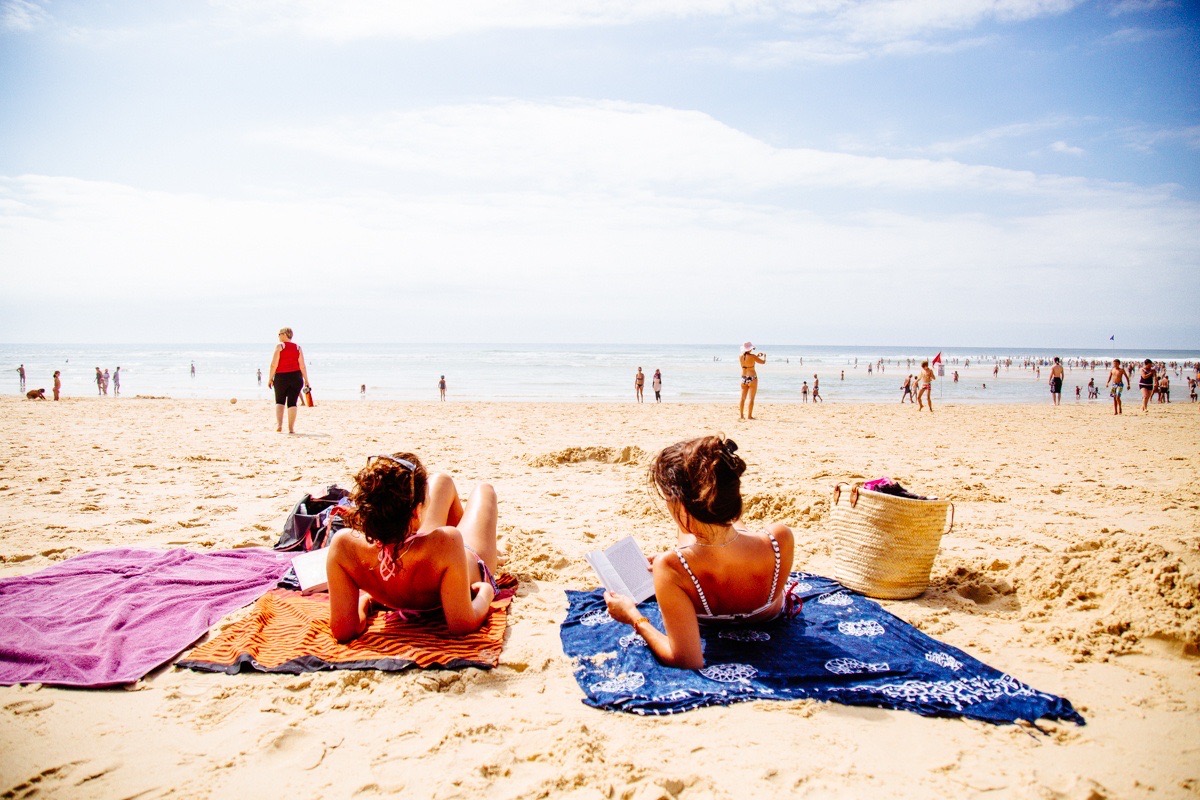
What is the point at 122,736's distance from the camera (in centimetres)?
258

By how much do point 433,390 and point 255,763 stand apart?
31.4 m

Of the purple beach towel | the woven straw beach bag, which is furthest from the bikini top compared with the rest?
the purple beach towel

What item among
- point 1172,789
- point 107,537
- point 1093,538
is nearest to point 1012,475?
point 1093,538

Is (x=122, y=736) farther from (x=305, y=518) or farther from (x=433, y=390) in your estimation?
(x=433, y=390)

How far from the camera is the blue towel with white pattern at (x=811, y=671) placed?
2762mm

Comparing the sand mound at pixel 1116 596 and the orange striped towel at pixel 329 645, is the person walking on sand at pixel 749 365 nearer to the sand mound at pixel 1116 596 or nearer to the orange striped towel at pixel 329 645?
the sand mound at pixel 1116 596

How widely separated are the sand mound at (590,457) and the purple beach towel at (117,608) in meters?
4.15

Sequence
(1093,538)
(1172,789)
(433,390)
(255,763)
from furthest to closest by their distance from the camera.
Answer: (433,390)
(1093,538)
(255,763)
(1172,789)

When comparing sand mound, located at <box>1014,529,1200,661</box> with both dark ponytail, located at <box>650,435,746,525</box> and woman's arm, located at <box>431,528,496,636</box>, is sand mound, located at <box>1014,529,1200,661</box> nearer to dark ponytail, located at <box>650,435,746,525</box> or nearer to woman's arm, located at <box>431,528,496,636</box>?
dark ponytail, located at <box>650,435,746,525</box>

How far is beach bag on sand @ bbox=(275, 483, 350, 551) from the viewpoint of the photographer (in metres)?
4.88

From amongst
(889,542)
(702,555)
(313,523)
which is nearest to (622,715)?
(702,555)

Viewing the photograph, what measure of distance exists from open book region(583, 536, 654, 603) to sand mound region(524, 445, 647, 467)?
4.61m

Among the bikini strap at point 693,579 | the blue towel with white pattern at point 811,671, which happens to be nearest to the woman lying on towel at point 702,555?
the bikini strap at point 693,579

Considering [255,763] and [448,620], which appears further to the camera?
[448,620]
